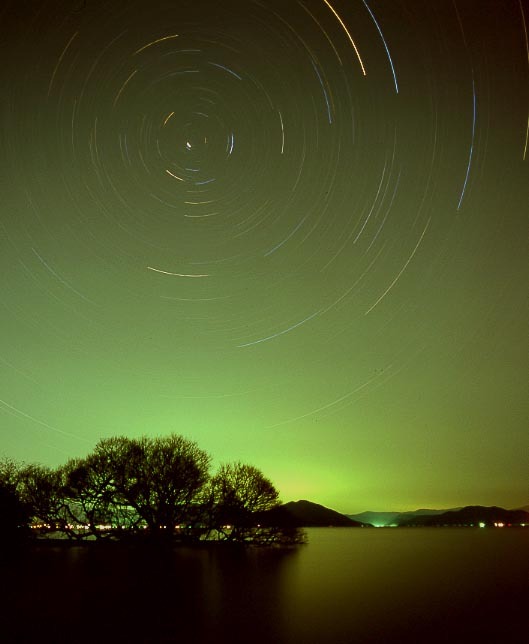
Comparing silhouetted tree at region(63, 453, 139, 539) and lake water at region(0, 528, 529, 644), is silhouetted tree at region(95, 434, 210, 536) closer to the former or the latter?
silhouetted tree at region(63, 453, 139, 539)

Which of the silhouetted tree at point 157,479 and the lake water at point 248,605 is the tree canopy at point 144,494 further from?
the lake water at point 248,605

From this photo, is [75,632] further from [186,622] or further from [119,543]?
[119,543]

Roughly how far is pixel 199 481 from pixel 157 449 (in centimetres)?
637

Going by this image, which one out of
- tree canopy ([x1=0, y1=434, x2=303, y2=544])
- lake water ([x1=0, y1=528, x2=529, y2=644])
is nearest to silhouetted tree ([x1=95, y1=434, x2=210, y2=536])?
tree canopy ([x1=0, y1=434, x2=303, y2=544])

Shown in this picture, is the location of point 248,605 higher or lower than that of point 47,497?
lower

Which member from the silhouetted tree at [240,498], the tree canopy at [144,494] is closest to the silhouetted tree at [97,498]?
the tree canopy at [144,494]

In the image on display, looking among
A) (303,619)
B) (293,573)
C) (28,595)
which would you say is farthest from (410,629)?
(293,573)

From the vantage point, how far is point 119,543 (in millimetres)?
68375

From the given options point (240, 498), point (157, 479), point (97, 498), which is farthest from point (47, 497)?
point (240, 498)

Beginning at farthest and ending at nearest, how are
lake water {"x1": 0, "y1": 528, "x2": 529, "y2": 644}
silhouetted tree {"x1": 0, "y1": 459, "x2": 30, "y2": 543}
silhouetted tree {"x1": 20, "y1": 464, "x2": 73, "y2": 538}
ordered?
silhouetted tree {"x1": 20, "y1": 464, "x2": 73, "y2": 538}
silhouetted tree {"x1": 0, "y1": 459, "x2": 30, "y2": 543}
lake water {"x1": 0, "y1": 528, "x2": 529, "y2": 644}

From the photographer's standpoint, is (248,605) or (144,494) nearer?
(248,605)

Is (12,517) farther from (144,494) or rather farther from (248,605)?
(248,605)

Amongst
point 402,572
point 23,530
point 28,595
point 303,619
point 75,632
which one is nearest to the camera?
point 75,632

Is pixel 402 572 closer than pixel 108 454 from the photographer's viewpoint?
Yes
